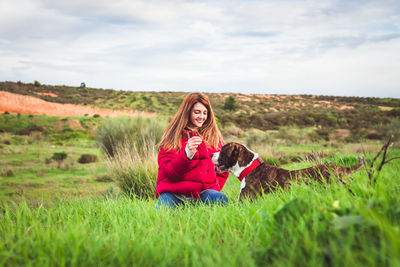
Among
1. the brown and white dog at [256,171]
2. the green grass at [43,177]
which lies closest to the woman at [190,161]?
the brown and white dog at [256,171]

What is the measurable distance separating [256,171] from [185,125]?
1.40 metres

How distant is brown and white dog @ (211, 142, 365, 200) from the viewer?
311 centimetres

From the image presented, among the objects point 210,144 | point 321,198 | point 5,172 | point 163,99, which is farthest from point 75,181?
point 163,99

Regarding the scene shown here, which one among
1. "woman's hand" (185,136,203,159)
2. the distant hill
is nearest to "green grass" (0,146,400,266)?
"woman's hand" (185,136,203,159)

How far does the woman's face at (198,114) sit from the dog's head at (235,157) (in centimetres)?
75

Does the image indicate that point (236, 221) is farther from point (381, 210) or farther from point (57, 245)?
point (57, 245)

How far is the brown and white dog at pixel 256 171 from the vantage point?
10.2ft

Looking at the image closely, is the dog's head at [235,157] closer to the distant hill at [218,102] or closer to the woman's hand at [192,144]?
the woman's hand at [192,144]

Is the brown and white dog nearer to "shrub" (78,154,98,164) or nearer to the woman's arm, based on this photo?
the woman's arm

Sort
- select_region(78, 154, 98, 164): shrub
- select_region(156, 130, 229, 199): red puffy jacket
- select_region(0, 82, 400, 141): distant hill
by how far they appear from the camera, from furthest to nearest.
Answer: select_region(0, 82, 400, 141): distant hill
select_region(78, 154, 98, 164): shrub
select_region(156, 130, 229, 199): red puffy jacket

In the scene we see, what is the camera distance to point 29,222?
8.01 ft

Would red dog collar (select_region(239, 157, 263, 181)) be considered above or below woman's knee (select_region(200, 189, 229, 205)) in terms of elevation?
above

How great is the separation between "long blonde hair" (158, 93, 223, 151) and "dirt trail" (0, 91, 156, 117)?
37.6 m

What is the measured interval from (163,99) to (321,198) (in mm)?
59421
